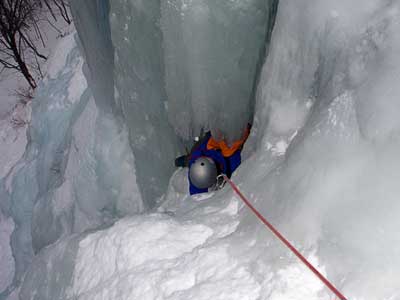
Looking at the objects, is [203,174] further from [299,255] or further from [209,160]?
[299,255]

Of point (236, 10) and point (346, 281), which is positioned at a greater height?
point (236, 10)

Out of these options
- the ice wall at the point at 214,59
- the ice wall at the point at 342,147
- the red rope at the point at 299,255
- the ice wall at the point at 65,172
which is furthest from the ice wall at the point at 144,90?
the red rope at the point at 299,255

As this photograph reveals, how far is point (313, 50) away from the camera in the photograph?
1559 millimetres

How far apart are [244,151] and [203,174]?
0.38m

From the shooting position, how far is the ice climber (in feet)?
8.39

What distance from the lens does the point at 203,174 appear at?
2547 millimetres

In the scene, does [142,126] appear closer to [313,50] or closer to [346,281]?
[313,50]

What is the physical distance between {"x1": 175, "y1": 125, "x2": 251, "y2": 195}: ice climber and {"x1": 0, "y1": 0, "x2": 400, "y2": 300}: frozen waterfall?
0.13 metres

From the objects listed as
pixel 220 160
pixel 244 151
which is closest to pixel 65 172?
pixel 220 160

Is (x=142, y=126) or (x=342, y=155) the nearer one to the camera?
(x=342, y=155)

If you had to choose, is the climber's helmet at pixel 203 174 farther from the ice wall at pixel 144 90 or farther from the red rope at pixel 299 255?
the red rope at pixel 299 255

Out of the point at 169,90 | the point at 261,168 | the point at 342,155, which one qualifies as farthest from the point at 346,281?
the point at 169,90

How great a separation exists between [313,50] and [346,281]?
3.30 feet

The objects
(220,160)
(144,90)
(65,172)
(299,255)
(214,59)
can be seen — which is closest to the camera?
(299,255)
